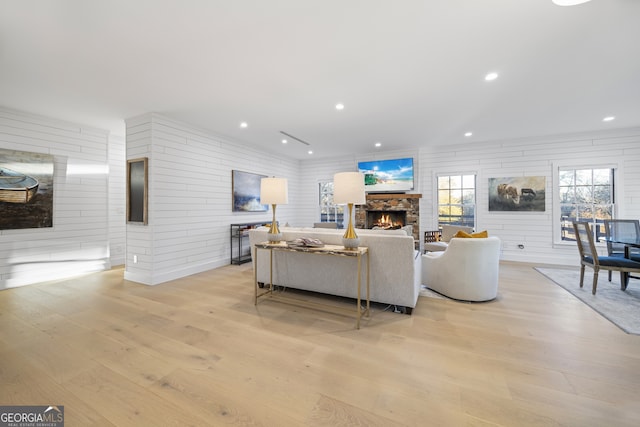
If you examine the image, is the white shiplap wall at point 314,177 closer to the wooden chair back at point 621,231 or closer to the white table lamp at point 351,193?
the white table lamp at point 351,193

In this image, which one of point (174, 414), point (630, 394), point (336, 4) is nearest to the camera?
point (174, 414)

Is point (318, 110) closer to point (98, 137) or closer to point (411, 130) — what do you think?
point (411, 130)

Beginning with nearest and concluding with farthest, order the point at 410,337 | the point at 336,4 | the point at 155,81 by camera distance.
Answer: the point at 336,4
the point at 410,337
the point at 155,81

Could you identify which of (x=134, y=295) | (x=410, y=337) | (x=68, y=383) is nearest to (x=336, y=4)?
(x=410, y=337)

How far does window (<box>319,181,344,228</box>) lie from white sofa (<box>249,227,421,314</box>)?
4.18 m

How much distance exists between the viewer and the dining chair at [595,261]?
10.4 ft

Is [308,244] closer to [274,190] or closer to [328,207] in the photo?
[274,190]

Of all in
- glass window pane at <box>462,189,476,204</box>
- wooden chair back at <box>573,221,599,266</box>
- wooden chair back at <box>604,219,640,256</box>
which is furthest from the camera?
glass window pane at <box>462,189,476,204</box>

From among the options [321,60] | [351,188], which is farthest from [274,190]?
[321,60]

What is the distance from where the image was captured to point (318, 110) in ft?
12.8

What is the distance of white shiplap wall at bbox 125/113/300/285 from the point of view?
397cm

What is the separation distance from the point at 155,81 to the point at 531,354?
15.3ft

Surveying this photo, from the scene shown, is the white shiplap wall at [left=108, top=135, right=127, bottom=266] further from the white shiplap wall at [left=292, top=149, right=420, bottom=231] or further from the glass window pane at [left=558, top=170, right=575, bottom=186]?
the glass window pane at [left=558, top=170, right=575, bottom=186]

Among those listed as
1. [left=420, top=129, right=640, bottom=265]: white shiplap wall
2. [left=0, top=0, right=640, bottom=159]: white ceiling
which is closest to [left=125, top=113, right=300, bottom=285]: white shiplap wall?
[left=0, top=0, right=640, bottom=159]: white ceiling
